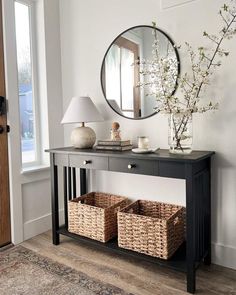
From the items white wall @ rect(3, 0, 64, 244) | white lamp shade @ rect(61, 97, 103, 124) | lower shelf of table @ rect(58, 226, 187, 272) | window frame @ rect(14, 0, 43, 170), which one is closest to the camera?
lower shelf of table @ rect(58, 226, 187, 272)

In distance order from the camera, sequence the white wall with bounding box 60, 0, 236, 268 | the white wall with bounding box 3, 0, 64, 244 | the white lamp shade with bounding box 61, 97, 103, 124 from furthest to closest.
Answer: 1. the white wall with bounding box 3, 0, 64, 244
2. the white lamp shade with bounding box 61, 97, 103, 124
3. the white wall with bounding box 60, 0, 236, 268

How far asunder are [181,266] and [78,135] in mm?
1224

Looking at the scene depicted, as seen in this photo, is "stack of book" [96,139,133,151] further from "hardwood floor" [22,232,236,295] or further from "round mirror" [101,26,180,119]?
"hardwood floor" [22,232,236,295]

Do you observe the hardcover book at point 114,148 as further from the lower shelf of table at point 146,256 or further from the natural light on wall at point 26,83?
the natural light on wall at point 26,83

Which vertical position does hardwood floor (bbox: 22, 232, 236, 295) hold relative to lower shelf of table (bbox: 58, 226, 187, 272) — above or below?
below

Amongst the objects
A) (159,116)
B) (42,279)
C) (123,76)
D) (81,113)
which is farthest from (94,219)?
(123,76)

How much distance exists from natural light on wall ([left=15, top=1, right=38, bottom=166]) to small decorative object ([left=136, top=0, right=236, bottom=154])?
1.24m

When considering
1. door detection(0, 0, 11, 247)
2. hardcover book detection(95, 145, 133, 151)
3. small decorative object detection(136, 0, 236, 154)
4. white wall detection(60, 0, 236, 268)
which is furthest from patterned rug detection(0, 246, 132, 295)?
small decorative object detection(136, 0, 236, 154)

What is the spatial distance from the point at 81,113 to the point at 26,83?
743mm

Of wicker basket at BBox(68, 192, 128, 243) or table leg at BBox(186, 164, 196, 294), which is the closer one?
table leg at BBox(186, 164, 196, 294)

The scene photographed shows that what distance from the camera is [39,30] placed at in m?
2.71

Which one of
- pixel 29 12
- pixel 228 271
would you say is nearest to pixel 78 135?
pixel 29 12

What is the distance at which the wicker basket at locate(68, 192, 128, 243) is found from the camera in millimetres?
2195

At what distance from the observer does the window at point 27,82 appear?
260 centimetres
